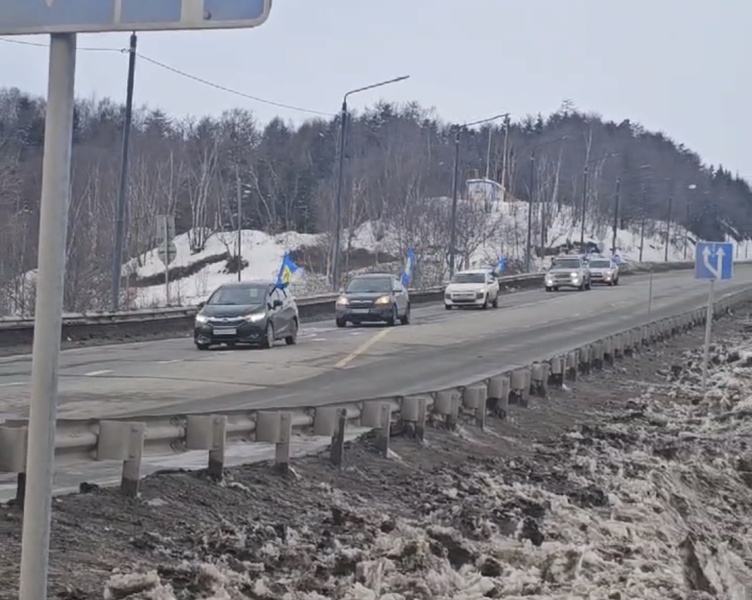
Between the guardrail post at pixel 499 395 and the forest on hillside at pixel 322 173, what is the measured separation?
40891 millimetres

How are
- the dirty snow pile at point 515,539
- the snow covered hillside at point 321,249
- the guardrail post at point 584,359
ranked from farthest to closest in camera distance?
the snow covered hillside at point 321,249 → the guardrail post at point 584,359 → the dirty snow pile at point 515,539

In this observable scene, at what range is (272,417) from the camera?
394 inches

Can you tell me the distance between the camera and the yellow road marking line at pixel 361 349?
24.3 metres

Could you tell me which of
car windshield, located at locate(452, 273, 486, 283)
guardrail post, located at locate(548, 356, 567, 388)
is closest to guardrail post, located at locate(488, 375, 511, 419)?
guardrail post, located at locate(548, 356, 567, 388)

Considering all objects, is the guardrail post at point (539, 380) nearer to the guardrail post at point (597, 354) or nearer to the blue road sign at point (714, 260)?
the blue road sign at point (714, 260)

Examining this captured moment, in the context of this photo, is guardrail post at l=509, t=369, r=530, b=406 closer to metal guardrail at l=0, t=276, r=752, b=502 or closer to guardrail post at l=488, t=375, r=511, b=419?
metal guardrail at l=0, t=276, r=752, b=502

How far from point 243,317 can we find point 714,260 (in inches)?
440

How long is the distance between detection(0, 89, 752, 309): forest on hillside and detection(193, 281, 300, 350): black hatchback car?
27.3 meters

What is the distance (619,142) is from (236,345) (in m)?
144

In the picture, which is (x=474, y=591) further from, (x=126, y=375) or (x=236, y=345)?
(x=236, y=345)

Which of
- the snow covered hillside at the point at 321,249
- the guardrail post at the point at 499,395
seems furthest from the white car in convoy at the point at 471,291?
the guardrail post at the point at 499,395

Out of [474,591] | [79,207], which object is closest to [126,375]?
[474,591]

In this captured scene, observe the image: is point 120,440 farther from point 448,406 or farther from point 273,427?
point 448,406

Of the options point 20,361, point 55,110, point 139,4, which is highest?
point 139,4
